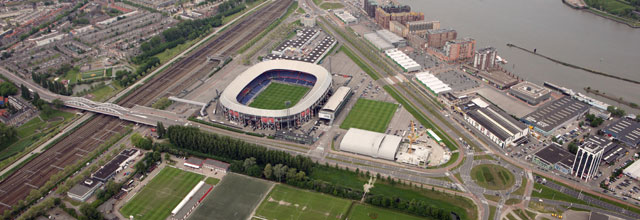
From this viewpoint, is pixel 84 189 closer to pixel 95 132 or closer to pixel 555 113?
pixel 95 132

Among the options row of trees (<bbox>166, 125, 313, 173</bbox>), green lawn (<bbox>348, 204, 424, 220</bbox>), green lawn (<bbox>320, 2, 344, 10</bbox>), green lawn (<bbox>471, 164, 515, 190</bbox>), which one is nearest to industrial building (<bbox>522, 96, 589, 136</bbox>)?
green lawn (<bbox>471, 164, 515, 190</bbox>)

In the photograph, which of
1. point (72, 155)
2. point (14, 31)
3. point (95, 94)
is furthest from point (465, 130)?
point (14, 31)

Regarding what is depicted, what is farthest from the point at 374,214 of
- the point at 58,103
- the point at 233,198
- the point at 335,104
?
the point at 58,103

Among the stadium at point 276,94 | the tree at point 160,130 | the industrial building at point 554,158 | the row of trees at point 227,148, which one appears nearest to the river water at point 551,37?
the industrial building at point 554,158

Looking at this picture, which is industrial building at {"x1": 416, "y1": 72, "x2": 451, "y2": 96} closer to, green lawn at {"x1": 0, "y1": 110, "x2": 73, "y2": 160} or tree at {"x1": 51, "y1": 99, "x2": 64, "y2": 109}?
green lawn at {"x1": 0, "y1": 110, "x2": 73, "y2": 160}

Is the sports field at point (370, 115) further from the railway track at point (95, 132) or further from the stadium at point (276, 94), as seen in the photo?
the railway track at point (95, 132)
